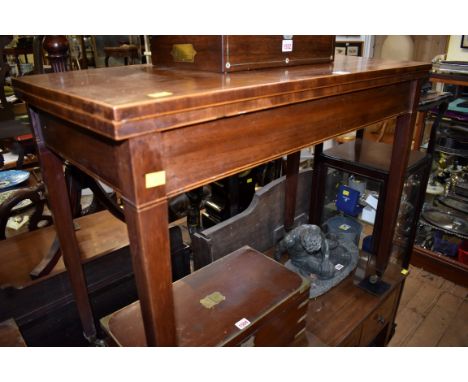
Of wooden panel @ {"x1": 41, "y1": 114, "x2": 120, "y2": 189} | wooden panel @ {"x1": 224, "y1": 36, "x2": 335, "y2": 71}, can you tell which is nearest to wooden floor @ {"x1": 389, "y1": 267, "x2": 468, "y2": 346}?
wooden panel @ {"x1": 224, "y1": 36, "x2": 335, "y2": 71}

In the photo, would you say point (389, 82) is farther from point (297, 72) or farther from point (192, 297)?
point (192, 297)

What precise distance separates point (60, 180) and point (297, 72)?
2.26 feet

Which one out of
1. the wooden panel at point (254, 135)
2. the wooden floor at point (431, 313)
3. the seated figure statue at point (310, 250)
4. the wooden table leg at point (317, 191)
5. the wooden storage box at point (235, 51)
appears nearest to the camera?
the wooden panel at point (254, 135)

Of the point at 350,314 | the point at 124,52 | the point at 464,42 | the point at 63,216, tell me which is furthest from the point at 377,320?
the point at 124,52

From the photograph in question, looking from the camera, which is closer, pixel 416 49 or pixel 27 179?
pixel 27 179

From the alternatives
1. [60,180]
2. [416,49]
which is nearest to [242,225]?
[60,180]

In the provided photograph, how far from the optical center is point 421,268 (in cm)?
248

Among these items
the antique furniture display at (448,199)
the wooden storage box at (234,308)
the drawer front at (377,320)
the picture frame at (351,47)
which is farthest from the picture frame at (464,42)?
the wooden storage box at (234,308)

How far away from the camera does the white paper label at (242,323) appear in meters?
0.96

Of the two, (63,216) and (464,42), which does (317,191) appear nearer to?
(63,216)

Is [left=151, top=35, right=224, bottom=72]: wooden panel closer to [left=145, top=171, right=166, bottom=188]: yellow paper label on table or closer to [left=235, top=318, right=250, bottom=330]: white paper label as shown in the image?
[left=145, top=171, right=166, bottom=188]: yellow paper label on table

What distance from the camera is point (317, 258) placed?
1.54 meters

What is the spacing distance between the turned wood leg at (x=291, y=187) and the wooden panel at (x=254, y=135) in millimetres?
692

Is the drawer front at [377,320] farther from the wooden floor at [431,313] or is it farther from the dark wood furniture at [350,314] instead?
the wooden floor at [431,313]
